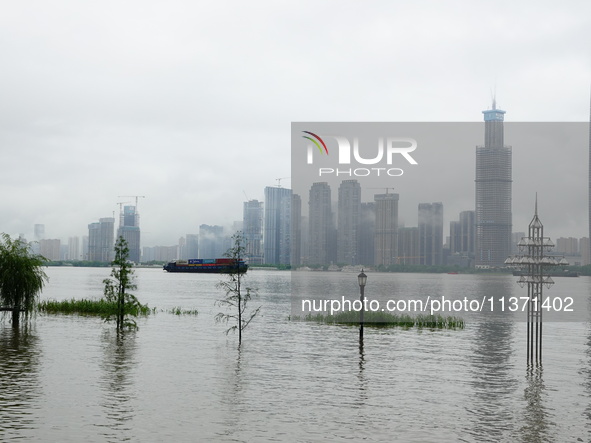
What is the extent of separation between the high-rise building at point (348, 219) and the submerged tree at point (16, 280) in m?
112

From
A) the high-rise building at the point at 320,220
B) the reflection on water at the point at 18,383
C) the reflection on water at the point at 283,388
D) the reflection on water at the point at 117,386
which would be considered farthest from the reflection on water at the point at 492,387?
the high-rise building at the point at 320,220

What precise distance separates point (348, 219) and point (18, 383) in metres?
138

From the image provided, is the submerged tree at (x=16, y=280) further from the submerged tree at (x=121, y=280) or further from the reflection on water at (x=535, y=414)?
the reflection on water at (x=535, y=414)

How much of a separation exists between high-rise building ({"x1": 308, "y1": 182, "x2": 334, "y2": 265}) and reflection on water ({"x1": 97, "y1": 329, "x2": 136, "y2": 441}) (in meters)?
116

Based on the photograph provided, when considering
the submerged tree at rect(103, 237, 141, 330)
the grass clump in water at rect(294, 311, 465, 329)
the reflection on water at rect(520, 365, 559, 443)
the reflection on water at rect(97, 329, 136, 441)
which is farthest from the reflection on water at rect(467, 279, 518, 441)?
the submerged tree at rect(103, 237, 141, 330)

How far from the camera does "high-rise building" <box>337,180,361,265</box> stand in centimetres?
16250

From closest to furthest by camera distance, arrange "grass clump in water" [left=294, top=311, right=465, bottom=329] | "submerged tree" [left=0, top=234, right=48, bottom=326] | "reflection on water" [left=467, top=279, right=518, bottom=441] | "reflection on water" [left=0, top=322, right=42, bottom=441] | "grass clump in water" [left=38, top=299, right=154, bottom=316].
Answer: "reflection on water" [left=0, top=322, right=42, bottom=441] → "reflection on water" [left=467, top=279, right=518, bottom=441] → "submerged tree" [left=0, top=234, right=48, bottom=326] → "grass clump in water" [left=294, top=311, right=465, bottom=329] → "grass clump in water" [left=38, top=299, right=154, bottom=316]

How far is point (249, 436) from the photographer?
20.8m

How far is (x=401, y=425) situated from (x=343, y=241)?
145581 mm

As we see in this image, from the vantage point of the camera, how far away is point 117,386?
2814cm

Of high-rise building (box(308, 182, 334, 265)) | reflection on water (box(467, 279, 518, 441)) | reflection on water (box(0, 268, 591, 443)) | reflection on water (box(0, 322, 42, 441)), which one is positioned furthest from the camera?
high-rise building (box(308, 182, 334, 265))

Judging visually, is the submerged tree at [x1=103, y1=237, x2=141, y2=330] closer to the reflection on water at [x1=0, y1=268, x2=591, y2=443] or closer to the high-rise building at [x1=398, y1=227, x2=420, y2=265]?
the reflection on water at [x1=0, y1=268, x2=591, y2=443]

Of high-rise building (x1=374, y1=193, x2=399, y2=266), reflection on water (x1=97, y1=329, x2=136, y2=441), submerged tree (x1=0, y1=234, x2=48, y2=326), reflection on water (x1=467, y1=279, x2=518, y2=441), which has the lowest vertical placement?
reflection on water (x1=467, y1=279, x2=518, y2=441)

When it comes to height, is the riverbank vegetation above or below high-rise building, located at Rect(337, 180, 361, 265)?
below
